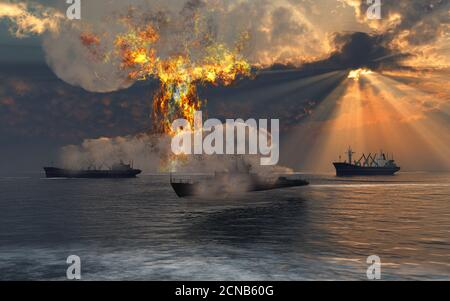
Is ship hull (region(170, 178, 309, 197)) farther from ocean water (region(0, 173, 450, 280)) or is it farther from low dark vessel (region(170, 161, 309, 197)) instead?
ocean water (region(0, 173, 450, 280))

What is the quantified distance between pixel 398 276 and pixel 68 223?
4941 cm

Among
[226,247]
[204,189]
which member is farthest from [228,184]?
[226,247]

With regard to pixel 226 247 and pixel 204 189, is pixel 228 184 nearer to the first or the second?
pixel 204 189

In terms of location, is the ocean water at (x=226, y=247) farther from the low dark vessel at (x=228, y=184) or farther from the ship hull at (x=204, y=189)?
the low dark vessel at (x=228, y=184)

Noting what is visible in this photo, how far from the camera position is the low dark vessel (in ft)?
383

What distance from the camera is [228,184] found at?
138m

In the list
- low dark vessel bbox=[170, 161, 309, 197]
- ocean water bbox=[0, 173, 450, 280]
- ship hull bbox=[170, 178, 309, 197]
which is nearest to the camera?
ocean water bbox=[0, 173, 450, 280]

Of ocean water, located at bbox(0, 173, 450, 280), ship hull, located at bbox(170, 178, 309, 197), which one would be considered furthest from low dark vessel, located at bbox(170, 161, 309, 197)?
ocean water, located at bbox(0, 173, 450, 280)

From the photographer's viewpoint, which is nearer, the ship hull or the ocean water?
the ocean water

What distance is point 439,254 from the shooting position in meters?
37.2

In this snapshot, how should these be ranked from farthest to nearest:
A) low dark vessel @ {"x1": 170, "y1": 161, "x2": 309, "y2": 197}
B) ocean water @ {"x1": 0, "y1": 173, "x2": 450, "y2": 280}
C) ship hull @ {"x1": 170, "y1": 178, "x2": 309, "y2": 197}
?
low dark vessel @ {"x1": 170, "y1": 161, "x2": 309, "y2": 197}
ship hull @ {"x1": 170, "y1": 178, "x2": 309, "y2": 197}
ocean water @ {"x1": 0, "y1": 173, "x2": 450, "y2": 280}

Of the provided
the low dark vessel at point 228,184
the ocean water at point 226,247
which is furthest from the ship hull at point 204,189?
the ocean water at point 226,247
